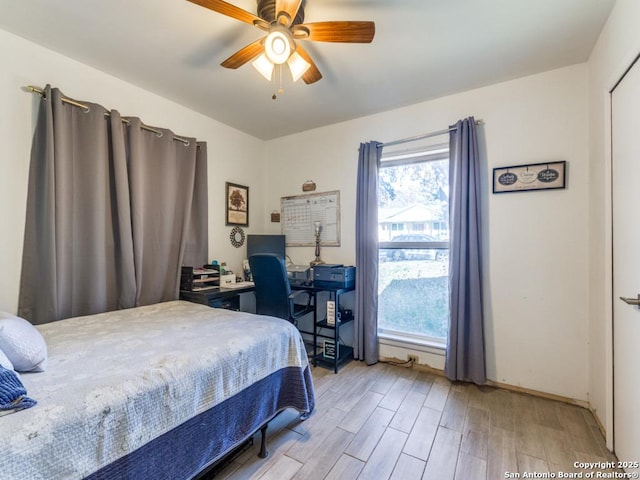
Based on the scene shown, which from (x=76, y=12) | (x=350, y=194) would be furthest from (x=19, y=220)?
(x=350, y=194)

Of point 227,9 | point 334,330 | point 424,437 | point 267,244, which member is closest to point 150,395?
point 424,437

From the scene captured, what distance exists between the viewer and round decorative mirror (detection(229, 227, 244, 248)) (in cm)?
323

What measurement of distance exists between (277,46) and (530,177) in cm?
202

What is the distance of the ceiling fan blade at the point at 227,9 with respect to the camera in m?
1.28

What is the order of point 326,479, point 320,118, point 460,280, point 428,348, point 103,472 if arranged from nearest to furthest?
point 103,472 → point 326,479 → point 460,280 → point 428,348 → point 320,118

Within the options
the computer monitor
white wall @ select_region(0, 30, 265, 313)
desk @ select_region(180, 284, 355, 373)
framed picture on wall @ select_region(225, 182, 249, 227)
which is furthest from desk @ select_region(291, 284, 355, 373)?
white wall @ select_region(0, 30, 265, 313)

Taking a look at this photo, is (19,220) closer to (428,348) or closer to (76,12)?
(76,12)

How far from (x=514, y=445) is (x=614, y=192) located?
1.52 m

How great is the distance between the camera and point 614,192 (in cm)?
157

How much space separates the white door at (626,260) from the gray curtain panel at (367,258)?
Result: 1601 mm

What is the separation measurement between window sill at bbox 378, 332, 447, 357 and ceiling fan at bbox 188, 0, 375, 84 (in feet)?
7.90

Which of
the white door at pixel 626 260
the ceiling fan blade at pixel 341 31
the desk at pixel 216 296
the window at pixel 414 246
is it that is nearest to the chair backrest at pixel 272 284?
the desk at pixel 216 296

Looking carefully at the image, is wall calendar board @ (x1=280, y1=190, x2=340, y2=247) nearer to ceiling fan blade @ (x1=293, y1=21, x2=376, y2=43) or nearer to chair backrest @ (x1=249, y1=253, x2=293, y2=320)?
chair backrest @ (x1=249, y1=253, x2=293, y2=320)

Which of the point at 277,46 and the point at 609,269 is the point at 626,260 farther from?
the point at 277,46
